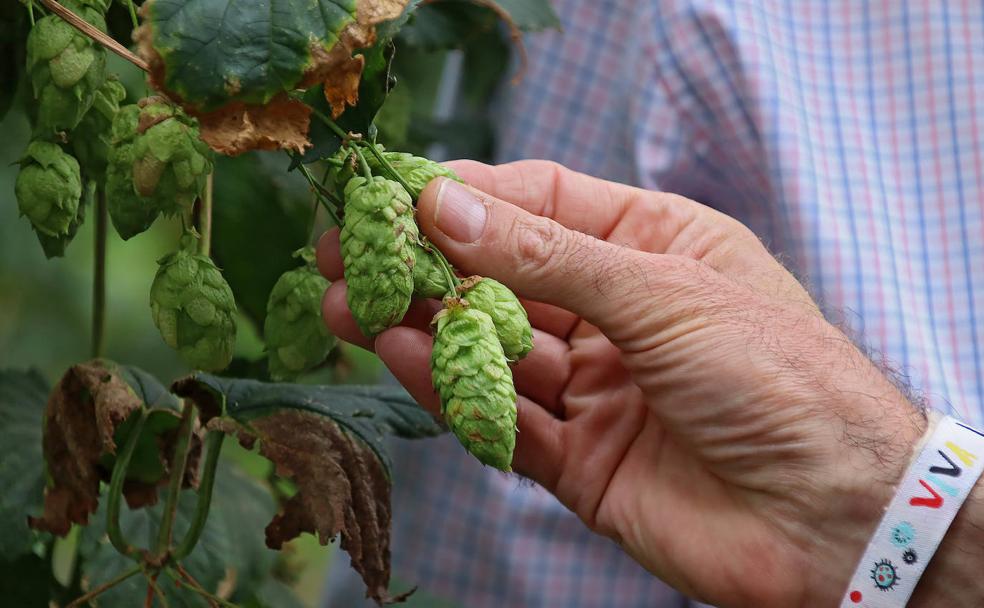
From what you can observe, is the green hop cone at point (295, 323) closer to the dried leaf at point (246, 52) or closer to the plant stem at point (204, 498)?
the plant stem at point (204, 498)

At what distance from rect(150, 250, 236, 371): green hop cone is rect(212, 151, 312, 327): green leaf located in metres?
0.47

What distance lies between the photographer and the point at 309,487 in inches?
38.4

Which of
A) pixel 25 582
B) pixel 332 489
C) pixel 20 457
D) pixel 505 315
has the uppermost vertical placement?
pixel 505 315

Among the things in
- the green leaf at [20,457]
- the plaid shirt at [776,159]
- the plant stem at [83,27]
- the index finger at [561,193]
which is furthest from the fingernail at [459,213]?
the plaid shirt at [776,159]

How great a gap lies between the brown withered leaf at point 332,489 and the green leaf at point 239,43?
39 centimetres

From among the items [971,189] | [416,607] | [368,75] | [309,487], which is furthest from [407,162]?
[971,189]

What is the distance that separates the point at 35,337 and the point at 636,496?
5.58 feet

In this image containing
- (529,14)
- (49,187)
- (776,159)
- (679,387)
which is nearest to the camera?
(49,187)

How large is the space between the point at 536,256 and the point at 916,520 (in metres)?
0.50

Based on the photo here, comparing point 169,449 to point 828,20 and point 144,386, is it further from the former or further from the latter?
point 828,20

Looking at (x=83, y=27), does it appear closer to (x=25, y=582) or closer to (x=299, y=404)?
(x=299, y=404)

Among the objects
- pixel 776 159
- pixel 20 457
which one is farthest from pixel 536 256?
pixel 776 159

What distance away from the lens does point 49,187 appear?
819 mm

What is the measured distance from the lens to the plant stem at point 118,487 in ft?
3.29
